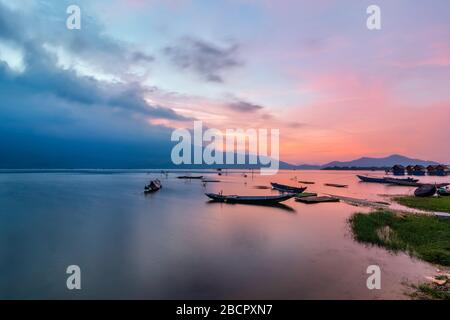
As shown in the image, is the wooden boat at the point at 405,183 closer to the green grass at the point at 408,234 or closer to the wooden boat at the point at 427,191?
the wooden boat at the point at 427,191

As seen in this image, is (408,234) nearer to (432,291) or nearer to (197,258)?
(432,291)

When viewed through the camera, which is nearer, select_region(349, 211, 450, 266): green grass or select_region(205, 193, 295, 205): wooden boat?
select_region(349, 211, 450, 266): green grass

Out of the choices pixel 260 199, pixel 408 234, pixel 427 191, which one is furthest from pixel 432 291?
pixel 427 191

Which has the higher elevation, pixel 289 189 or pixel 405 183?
pixel 405 183

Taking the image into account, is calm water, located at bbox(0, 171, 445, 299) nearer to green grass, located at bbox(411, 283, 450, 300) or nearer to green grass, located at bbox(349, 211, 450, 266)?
green grass, located at bbox(411, 283, 450, 300)

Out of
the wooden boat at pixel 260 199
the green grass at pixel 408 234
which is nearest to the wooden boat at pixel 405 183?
the wooden boat at pixel 260 199

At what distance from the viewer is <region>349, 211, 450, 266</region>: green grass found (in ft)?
49.3

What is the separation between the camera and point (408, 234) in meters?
18.6

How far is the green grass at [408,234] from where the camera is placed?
49.3 feet

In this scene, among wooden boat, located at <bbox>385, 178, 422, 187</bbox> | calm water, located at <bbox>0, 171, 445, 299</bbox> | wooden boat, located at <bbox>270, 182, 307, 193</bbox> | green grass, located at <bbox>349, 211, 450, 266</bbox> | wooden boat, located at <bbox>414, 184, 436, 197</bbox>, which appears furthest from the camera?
wooden boat, located at <bbox>385, 178, 422, 187</bbox>

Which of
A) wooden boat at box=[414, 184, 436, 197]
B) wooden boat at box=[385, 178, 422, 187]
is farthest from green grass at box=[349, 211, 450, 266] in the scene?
wooden boat at box=[385, 178, 422, 187]
